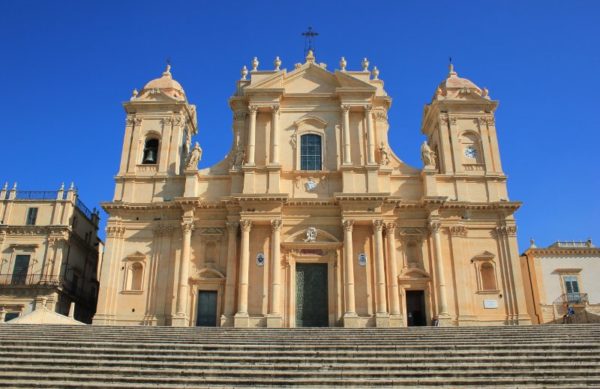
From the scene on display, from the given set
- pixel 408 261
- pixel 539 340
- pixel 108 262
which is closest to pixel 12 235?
pixel 108 262

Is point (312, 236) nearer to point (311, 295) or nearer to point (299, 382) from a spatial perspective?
point (311, 295)

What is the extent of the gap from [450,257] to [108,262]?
17143mm

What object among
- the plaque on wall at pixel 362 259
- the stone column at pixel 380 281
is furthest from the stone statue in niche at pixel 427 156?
the plaque on wall at pixel 362 259

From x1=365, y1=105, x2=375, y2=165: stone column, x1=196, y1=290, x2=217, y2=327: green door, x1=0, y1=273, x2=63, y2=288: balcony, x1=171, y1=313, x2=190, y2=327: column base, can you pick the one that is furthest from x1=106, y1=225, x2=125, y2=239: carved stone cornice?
x1=365, y1=105, x2=375, y2=165: stone column

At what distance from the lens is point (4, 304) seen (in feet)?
106

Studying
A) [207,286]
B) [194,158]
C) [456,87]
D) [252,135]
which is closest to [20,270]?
[194,158]

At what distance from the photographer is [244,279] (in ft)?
84.1

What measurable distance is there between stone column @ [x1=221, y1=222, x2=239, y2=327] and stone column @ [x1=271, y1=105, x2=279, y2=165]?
3.95m

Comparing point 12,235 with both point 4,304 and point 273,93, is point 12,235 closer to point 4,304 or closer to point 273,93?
point 4,304

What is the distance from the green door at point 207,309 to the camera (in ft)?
86.6

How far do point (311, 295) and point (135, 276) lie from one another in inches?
357

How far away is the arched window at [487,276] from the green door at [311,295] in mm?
7972

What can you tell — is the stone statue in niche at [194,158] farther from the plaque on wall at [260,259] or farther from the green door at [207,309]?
the green door at [207,309]

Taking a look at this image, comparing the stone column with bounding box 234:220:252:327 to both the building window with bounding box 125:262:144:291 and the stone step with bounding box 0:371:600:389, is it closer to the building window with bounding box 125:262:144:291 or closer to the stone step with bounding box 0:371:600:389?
the building window with bounding box 125:262:144:291
